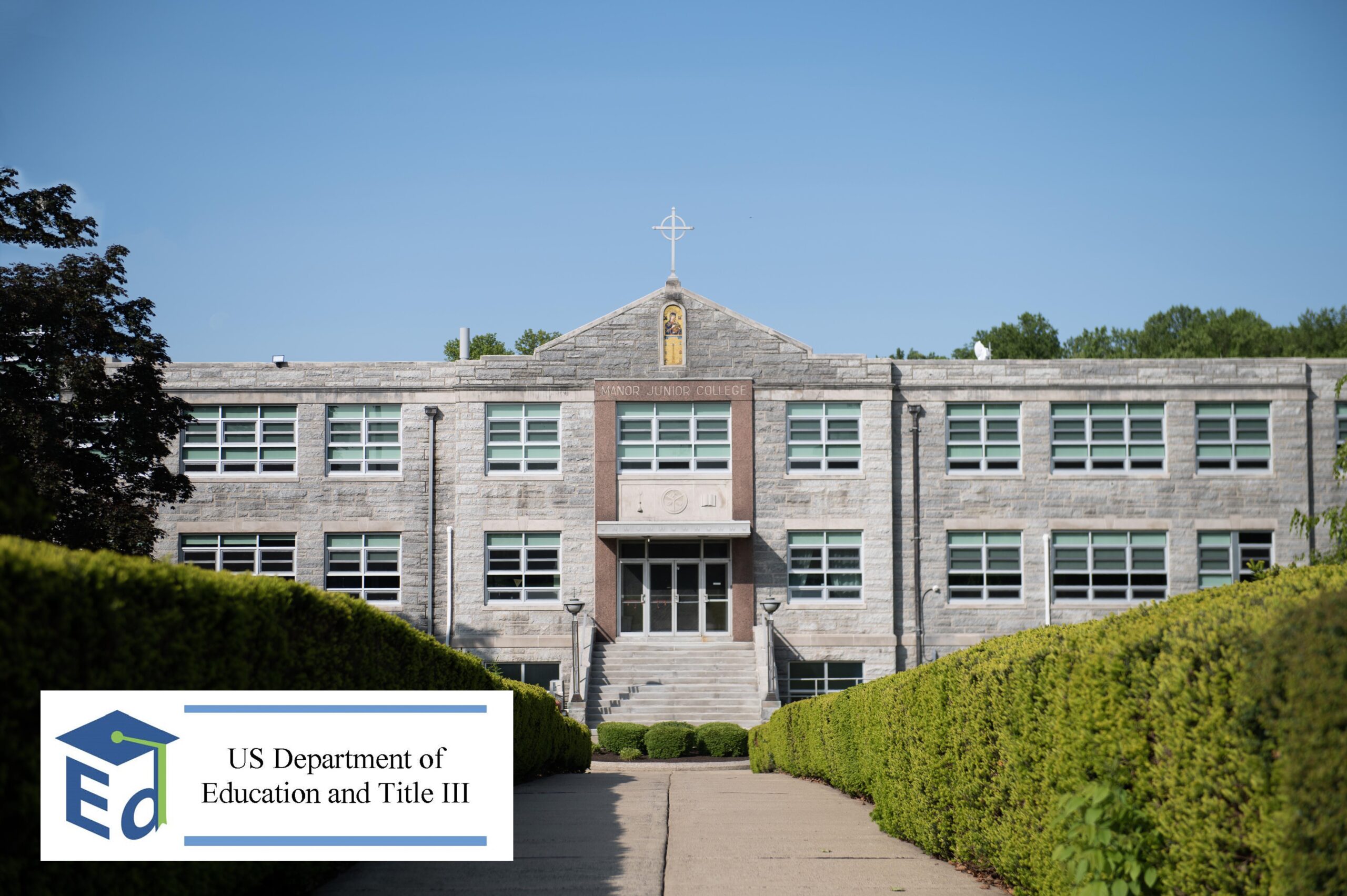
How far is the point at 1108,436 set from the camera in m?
33.5

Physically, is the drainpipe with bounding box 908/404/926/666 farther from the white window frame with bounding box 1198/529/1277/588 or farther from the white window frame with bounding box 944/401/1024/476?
the white window frame with bounding box 1198/529/1277/588

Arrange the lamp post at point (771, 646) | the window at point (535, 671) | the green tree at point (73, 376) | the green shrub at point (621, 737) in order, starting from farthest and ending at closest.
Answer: the window at point (535, 671)
the lamp post at point (771, 646)
the green shrub at point (621, 737)
the green tree at point (73, 376)

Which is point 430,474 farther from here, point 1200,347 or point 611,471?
point 1200,347

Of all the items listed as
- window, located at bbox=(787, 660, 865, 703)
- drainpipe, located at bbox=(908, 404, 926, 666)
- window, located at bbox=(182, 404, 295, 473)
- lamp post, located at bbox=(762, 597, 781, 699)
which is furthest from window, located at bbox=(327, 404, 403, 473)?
drainpipe, located at bbox=(908, 404, 926, 666)

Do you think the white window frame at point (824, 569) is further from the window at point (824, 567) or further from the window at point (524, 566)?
the window at point (524, 566)

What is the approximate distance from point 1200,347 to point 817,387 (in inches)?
1430

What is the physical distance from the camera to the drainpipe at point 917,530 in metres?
32.6

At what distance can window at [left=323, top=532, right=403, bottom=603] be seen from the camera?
32906mm

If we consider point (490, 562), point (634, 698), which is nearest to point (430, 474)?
point (490, 562)

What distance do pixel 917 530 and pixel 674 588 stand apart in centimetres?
688

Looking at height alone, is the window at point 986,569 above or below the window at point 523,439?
below

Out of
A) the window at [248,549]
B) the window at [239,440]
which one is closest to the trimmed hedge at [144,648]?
the window at [248,549]

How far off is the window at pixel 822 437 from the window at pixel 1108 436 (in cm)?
570

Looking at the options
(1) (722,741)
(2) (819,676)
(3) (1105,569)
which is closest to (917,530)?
(2) (819,676)
